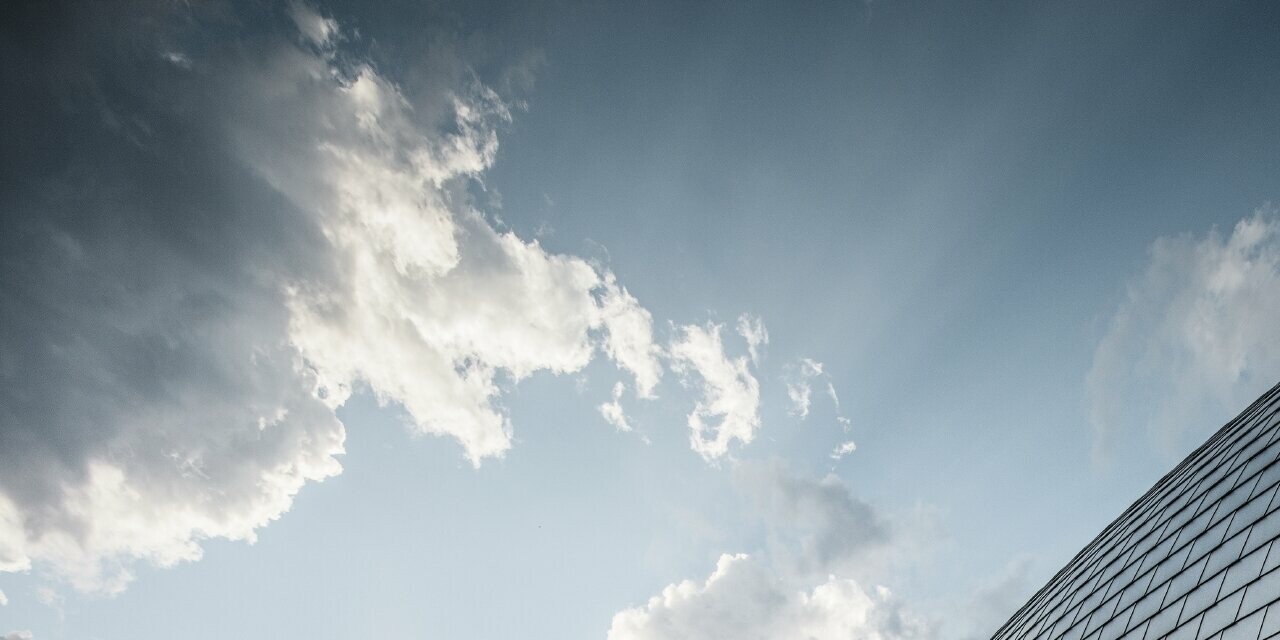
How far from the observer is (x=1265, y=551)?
18859 mm

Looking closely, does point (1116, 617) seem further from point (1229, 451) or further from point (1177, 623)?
point (1229, 451)

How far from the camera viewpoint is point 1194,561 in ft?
74.4

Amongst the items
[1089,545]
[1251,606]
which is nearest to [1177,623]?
[1251,606]

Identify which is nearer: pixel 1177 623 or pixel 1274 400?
A: pixel 1177 623

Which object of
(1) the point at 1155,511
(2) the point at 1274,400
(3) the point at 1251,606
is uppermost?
(2) the point at 1274,400

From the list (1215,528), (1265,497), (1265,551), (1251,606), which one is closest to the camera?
(1251,606)

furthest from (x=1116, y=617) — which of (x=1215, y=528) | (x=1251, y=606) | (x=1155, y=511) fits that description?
(x=1155, y=511)

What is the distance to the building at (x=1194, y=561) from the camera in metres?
18.4

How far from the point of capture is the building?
60.2 ft

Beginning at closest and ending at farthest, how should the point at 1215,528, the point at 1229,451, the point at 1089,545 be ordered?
1. the point at 1215,528
2. the point at 1229,451
3. the point at 1089,545

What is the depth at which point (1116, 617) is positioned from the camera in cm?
2452

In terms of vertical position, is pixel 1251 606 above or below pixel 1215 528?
below

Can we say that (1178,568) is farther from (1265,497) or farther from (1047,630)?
(1047,630)

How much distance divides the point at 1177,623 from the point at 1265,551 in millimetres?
3458
